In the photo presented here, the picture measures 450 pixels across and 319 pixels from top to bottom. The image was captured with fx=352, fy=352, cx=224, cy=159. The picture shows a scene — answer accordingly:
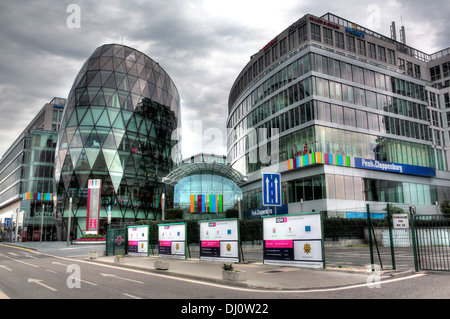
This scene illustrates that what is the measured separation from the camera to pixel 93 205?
5669 cm

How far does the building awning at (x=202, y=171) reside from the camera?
2005 inches

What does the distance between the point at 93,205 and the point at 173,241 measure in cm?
3959

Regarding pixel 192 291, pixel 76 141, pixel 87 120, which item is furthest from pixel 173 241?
pixel 87 120

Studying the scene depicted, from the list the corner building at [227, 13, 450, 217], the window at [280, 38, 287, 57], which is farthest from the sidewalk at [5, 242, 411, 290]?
the window at [280, 38, 287, 57]

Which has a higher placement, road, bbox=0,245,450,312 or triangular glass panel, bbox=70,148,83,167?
triangular glass panel, bbox=70,148,83,167

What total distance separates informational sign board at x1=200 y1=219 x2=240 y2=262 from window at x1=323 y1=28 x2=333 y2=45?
1571 inches

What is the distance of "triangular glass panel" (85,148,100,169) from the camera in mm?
58916

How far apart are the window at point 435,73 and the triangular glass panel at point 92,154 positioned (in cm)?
6325

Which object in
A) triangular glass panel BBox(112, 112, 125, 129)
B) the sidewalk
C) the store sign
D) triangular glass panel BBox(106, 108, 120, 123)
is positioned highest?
the store sign

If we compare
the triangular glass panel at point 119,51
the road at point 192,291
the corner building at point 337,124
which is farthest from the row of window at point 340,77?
the road at point 192,291

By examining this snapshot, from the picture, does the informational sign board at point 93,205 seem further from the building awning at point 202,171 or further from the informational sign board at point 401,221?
the informational sign board at point 401,221

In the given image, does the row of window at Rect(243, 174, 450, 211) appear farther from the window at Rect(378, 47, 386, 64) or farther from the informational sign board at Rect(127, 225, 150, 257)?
the informational sign board at Rect(127, 225, 150, 257)
